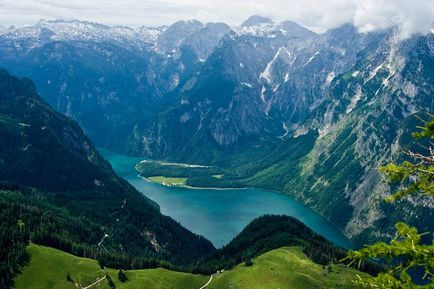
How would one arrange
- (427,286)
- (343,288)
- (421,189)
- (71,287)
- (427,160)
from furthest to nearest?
(343,288)
(71,287)
(421,189)
(427,160)
(427,286)

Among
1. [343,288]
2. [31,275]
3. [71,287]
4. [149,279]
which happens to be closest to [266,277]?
[343,288]

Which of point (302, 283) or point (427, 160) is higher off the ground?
point (427, 160)

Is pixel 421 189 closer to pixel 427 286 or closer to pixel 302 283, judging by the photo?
pixel 427 286

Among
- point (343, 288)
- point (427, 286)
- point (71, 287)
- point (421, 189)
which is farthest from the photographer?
point (343, 288)

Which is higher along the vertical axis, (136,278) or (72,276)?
(72,276)

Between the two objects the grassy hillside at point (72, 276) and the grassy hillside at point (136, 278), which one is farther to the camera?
the grassy hillside at point (136, 278)

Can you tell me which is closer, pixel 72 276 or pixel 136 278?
pixel 72 276

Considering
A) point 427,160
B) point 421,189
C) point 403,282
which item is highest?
point 427,160

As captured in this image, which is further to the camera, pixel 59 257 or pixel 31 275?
pixel 59 257

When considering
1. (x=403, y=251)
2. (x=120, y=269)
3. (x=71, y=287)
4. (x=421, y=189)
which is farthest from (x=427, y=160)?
(x=120, y=269)

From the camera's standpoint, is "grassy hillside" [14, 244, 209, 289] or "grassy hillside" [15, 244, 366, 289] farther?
"grassy hillside" [15, 244, 366, 289]
